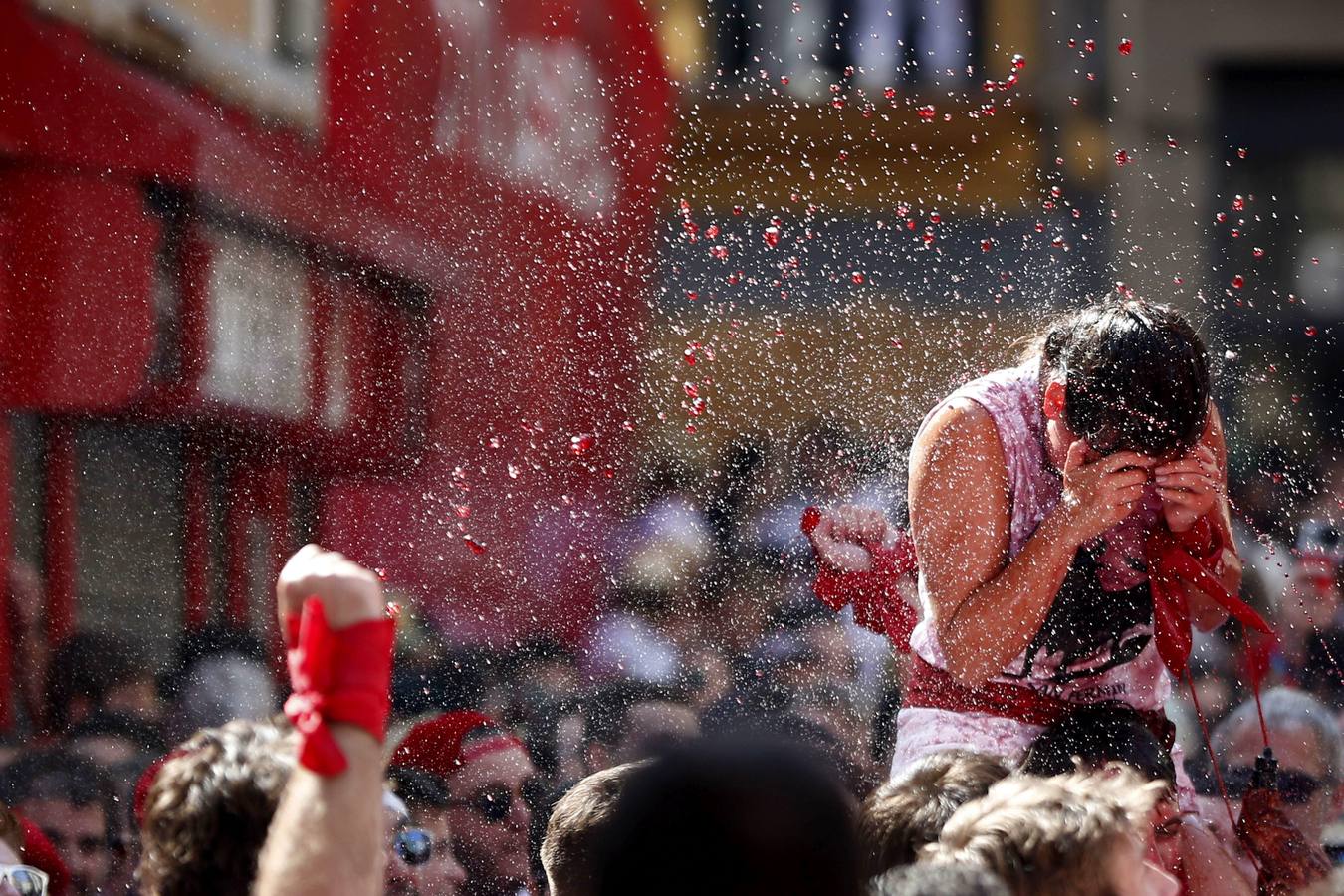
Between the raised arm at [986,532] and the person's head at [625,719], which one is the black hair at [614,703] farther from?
the raised arm at [986,532]

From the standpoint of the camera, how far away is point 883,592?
1988 millimetres

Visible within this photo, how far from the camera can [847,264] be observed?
268cm

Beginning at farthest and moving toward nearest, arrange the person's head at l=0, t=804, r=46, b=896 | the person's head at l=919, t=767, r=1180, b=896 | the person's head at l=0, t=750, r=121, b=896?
the person's head at l=0, t=750, r=121, b=896, the person's head at l=0, t=804, r=46, b=896, the person's head at l=919, t=767, r=1180, b=896

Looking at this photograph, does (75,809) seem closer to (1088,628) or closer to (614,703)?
(614,703)

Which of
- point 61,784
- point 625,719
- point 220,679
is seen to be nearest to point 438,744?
point 625,719

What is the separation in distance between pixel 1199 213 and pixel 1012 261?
63 centimetres

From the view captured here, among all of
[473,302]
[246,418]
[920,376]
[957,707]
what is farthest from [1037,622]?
[246,418]

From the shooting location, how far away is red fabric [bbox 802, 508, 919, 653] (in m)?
1.97

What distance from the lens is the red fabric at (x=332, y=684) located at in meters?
0.89

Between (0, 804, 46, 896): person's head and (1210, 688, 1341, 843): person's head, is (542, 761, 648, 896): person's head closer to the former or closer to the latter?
(0, 804, 46, 896): person's head

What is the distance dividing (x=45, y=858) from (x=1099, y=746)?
1.49 meters

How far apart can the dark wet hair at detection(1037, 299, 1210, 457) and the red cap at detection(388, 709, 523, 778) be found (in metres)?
1.14

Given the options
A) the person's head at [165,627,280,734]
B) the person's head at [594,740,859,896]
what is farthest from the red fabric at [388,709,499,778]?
the person's head at [594,740,859,896]

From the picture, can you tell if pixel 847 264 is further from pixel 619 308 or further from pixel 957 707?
pixel 957 707
